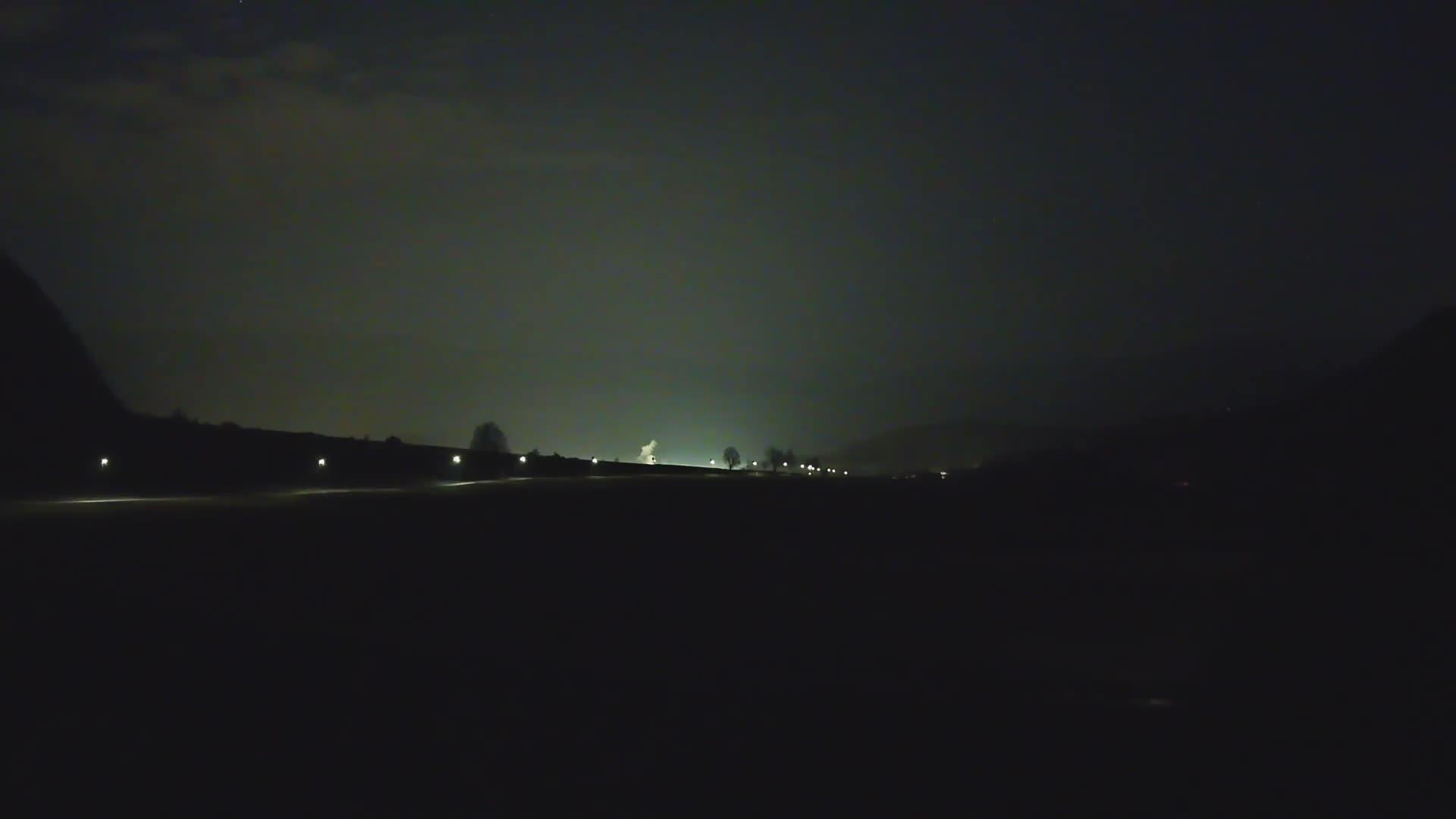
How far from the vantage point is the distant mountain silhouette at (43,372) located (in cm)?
4591

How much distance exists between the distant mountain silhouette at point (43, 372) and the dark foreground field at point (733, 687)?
3474cm

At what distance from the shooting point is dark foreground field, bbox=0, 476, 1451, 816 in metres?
5.79

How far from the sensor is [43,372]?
56188 millimetres

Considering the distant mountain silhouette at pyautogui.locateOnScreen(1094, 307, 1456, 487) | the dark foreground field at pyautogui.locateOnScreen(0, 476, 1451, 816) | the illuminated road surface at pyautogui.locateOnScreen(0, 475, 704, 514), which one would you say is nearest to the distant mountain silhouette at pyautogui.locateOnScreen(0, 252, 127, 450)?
the illuminated road surface at pyautogui.locateOnScreen(0, 475, 704, 514)

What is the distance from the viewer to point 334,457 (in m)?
49.6

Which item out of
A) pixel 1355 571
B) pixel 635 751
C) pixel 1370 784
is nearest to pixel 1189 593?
pixel 1355 571

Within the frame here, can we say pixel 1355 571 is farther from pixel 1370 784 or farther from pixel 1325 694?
pixel 1370 784

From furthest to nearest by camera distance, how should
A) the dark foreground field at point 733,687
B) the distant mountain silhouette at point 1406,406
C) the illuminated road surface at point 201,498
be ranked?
the illuminated road surface at point 201,498 → the distant mountain silhouette at point 1406,406 → the dark foreground field at point 733,687

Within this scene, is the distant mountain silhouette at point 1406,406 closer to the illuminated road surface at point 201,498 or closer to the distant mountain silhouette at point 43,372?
the illuminated road surface at point 201,498

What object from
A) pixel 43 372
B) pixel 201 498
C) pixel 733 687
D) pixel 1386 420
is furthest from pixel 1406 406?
pixel 43 372

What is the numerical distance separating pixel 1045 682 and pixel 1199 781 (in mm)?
2382

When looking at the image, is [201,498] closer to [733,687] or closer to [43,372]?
[733,687]

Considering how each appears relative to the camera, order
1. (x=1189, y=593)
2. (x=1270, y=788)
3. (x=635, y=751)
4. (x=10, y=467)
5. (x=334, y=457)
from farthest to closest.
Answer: (x=334, y=457)
(x=10, y=467)
(x=1189, y=593)
(x=635, y=751)
(x=1270, y=788)

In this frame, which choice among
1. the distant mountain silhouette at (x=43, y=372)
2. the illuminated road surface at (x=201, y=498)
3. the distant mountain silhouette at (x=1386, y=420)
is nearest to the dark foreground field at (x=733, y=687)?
the distant mountain silhouette at (x=1386, y=420)
